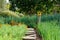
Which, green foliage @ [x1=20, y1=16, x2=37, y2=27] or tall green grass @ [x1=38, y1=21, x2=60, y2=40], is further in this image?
green foliage @ [x1=20, y1=16, x2=37, y2=27]

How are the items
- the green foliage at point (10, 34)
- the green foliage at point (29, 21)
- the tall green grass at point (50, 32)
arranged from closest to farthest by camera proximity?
the tall green grass at point (50, 32) < the green foliage at point (10, 34) < the green foliage at point (29, 21)

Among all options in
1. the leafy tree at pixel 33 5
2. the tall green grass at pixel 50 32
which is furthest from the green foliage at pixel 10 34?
the leafy tree at pixel 33 5

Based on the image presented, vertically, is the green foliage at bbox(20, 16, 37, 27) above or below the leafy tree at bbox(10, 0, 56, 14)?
above

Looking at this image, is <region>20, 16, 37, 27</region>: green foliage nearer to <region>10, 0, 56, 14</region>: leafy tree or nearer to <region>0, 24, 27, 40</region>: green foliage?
<region>0, 24, 27, 40</region>: green foliage

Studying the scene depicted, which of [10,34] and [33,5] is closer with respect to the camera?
[10,34]

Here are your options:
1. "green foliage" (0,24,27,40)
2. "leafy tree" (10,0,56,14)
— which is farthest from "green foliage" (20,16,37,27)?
"leafy tree" (10,0,56,14)

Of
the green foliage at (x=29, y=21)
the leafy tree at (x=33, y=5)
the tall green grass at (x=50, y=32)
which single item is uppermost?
the tall green grass at (x=50, y=32)

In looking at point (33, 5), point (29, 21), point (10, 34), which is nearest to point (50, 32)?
point (10, 34)

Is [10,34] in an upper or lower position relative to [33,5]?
upper

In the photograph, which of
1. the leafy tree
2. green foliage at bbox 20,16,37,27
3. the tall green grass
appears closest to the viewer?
the tall green grass

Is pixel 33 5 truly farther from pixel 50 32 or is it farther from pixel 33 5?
pixel 50 32

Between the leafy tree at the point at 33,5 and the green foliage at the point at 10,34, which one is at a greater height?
the green foliage at the point at 10,34

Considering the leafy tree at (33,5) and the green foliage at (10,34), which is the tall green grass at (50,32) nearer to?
the green foliage at (10,34)

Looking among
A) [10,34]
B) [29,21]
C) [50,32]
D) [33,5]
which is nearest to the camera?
[50,32]
